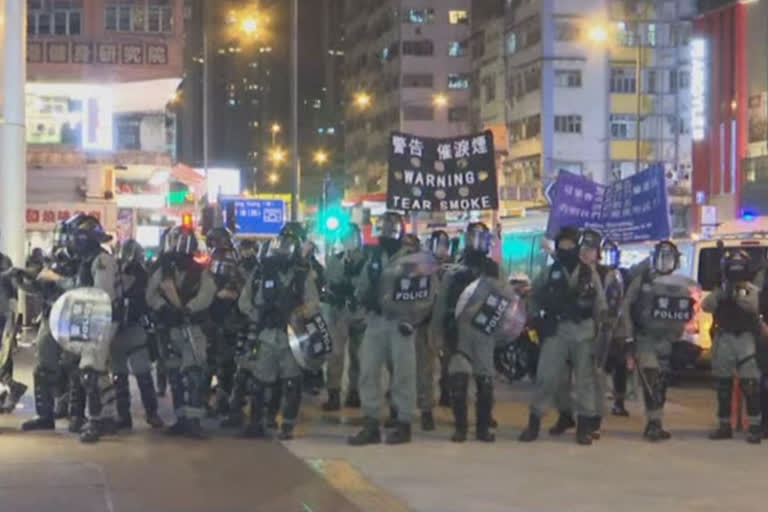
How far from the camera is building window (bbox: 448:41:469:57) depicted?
87688mm

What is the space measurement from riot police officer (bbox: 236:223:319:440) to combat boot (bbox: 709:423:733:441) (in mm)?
3999

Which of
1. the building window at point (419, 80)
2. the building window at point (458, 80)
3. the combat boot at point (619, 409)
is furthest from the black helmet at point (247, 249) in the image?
the building window at point (419, 80)

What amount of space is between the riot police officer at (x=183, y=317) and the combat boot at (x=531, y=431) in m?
3.03

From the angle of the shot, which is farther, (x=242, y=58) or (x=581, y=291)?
(x=242, y=58)

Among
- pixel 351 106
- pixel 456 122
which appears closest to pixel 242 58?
pixel 351 106

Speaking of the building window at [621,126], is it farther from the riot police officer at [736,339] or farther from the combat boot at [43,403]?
the combat boot at [43,403]

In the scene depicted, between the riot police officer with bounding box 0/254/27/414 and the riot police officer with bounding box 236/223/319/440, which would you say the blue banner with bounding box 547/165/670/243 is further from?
the riot police officer with bounding box 0/254/27/414

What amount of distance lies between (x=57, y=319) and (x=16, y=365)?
7.57 m

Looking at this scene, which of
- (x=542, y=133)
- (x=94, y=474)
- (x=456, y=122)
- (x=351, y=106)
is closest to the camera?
(x=94, y=474)

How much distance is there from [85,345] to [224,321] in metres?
2.04

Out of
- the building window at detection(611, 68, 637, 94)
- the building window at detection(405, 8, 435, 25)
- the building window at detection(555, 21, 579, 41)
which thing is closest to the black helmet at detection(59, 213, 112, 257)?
the building window at detection(555, 21, 579, 41)

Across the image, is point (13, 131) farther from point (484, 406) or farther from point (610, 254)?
point (484, 406)

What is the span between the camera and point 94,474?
889 cm

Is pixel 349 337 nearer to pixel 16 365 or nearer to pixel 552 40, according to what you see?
pixel 16 365
